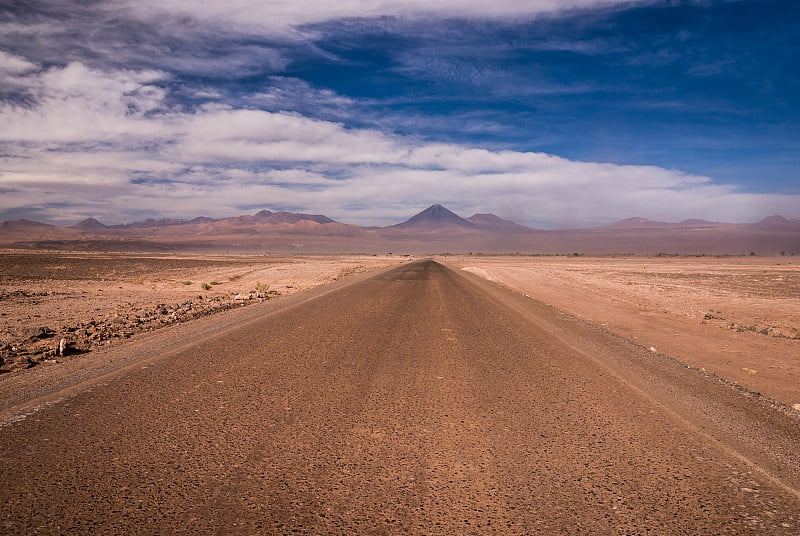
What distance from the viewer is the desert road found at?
3137 millimetres

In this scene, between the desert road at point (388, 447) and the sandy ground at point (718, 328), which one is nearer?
the desert road at point (388, 447)

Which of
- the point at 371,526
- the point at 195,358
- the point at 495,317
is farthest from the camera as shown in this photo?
the point at 495,317

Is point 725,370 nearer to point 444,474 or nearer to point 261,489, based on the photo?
point 444,474

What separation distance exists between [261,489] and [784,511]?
Result: 3.60 metres

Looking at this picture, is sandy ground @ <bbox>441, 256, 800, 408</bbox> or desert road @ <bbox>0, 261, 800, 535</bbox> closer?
desert road @ <bbox>0, 261, 800, 535</bbox>

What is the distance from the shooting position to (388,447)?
13.9 feet

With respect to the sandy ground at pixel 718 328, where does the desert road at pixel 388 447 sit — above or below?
above

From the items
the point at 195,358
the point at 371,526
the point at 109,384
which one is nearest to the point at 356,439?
the point at 371,526

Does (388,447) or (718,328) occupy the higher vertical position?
(388,447)

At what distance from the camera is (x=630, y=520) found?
3.11 m

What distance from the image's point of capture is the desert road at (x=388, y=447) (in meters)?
3.14

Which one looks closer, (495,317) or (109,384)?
(109,384)

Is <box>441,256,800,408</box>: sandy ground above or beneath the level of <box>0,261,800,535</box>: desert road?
beneath

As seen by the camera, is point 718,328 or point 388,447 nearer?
point 388,447
